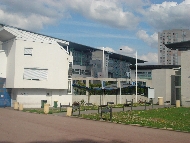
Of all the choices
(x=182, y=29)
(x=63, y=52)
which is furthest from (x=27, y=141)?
(x=182, y=29)

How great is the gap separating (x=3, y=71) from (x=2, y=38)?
4456 mm

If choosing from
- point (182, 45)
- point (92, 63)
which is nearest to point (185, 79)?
point (182, 45)

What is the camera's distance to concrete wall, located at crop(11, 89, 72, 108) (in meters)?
37.9

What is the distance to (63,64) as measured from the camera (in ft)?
132

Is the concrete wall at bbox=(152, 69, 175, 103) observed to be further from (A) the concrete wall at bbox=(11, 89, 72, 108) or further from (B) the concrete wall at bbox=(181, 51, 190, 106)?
(A) the concrete wall at bbox=(11, 89, 72, 108)

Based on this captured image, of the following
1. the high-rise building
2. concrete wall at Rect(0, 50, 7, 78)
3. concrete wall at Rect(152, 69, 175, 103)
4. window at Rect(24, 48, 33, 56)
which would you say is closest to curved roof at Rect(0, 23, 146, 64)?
window at Rect(24, 48, 33, 56)

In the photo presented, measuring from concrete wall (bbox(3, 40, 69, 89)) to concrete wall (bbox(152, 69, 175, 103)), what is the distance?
12.4m

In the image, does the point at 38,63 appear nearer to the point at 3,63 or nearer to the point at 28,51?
the point at 28,51

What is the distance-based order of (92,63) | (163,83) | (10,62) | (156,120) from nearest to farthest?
(156,120), (10,62), (163,83), (92,63)

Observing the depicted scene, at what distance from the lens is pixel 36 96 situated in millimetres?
38812

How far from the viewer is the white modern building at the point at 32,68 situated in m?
37.7

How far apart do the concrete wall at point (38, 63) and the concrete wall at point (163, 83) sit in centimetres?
1238

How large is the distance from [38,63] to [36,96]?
4051mm

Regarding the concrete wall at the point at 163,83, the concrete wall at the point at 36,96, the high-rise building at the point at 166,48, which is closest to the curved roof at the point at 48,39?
the concrete wall at the point at 36,96
